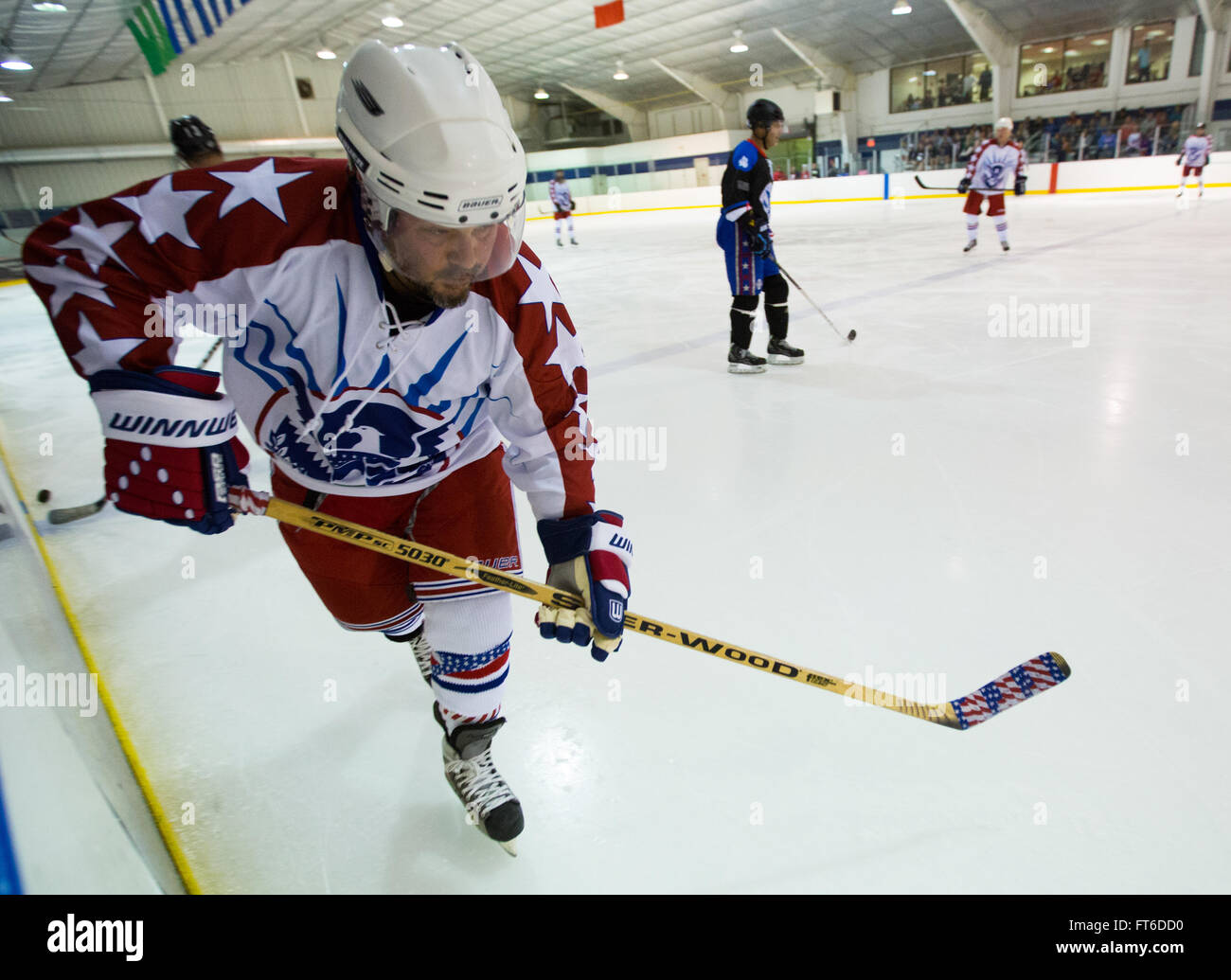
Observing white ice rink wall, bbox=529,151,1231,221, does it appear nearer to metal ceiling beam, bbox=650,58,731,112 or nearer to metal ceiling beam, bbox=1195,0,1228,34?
metal ceiling beam, bbox=1195,0,1228,34

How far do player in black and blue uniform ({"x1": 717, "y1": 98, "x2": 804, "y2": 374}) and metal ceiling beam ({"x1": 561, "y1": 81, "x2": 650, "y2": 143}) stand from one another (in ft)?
82.5

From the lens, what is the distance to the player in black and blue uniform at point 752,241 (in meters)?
3.99

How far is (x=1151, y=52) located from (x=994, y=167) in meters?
14.1

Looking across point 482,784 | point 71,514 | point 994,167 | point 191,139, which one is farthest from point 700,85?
point 482,784

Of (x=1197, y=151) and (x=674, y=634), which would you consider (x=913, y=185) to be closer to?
(x=1197, y=151)

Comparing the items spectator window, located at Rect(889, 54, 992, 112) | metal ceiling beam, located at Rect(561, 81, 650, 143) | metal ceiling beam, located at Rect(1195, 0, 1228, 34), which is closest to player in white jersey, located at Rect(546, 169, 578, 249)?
metal ceiling beam, located at Rect(1195, 0, 1228, 34)

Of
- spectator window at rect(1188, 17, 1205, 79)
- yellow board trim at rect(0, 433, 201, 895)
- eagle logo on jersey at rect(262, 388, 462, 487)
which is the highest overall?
spectator window at rect(1188, 17, 1205, 79)

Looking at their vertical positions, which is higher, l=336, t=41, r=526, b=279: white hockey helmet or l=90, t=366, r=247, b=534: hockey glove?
l=336, t=41, r=526, b=279: white hockey helmet

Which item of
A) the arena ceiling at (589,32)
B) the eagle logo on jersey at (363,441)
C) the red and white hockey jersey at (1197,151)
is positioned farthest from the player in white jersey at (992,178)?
the arena ceiling at (589,32)

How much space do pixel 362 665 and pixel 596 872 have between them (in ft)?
2.90

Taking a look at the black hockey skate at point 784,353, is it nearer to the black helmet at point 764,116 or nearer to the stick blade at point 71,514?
the black helmet at point 764,116

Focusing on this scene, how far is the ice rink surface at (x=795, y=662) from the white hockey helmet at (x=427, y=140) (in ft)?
3.52

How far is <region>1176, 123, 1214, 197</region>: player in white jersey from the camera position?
10.7 metres

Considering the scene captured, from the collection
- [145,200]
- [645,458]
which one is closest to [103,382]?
[145,200]
